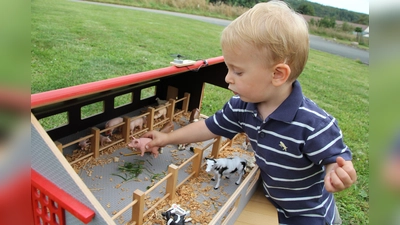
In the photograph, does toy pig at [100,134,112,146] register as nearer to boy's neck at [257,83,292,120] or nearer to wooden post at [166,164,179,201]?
wooden post at [166,164,179,201]

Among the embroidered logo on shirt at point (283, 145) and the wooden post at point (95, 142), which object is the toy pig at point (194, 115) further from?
the embroidered logo on shirt at point (283, 145)

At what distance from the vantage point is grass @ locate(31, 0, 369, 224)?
302cm

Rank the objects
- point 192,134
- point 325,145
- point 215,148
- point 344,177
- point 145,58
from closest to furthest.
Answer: point 344,177 → point 325,145 → point 192,134 → point 215,148 → point 145,58

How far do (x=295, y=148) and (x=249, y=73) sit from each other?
1.00 feet

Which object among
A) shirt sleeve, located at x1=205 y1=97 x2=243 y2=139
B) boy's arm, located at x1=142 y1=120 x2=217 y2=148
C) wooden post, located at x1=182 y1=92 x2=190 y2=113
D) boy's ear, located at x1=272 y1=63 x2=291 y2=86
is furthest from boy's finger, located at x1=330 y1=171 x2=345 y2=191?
wooden post, located at x1=182 y1=92 x2=190 y2=113

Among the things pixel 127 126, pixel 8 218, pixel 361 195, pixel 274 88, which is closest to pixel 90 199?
pixel 8 218

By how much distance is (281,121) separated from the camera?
3.45 feet

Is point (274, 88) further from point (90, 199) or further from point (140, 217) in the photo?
point (140, 217)

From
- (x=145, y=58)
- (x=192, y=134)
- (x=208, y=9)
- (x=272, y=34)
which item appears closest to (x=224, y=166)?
(x=192, y=134)

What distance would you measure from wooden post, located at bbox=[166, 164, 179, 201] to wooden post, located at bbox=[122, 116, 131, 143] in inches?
20.0

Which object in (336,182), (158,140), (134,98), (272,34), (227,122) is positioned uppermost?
(272,34)

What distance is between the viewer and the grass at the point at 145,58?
3.02 metres

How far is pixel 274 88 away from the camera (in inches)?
39.7

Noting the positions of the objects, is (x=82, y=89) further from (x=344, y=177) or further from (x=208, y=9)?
(x=208, y=9)
